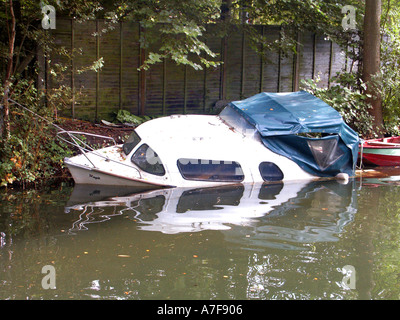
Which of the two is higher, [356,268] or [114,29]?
[114,29]

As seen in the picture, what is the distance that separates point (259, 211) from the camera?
453 inches

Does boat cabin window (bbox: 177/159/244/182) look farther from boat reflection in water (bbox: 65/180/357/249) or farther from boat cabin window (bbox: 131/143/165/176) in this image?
boat cabin window (bbox: 131/143/165/176)

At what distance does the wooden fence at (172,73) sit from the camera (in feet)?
55.9

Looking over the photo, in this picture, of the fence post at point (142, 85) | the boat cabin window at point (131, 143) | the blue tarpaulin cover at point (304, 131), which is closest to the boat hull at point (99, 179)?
the boat cabin window at point (131, 143)

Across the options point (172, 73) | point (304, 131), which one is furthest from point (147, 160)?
point (172, 73)

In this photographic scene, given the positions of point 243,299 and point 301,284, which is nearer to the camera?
point 243,299

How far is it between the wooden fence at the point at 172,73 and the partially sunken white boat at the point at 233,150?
11.8ft

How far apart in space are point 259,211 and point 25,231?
5.08 m

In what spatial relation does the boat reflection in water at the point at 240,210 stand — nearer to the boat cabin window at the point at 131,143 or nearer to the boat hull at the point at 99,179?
the boat hull at the point at 99,179

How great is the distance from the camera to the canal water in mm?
7605

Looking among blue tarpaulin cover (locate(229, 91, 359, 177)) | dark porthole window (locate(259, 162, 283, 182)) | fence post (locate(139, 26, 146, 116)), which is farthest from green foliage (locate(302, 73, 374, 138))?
fence post (locate(139, 26, 146, 116))
